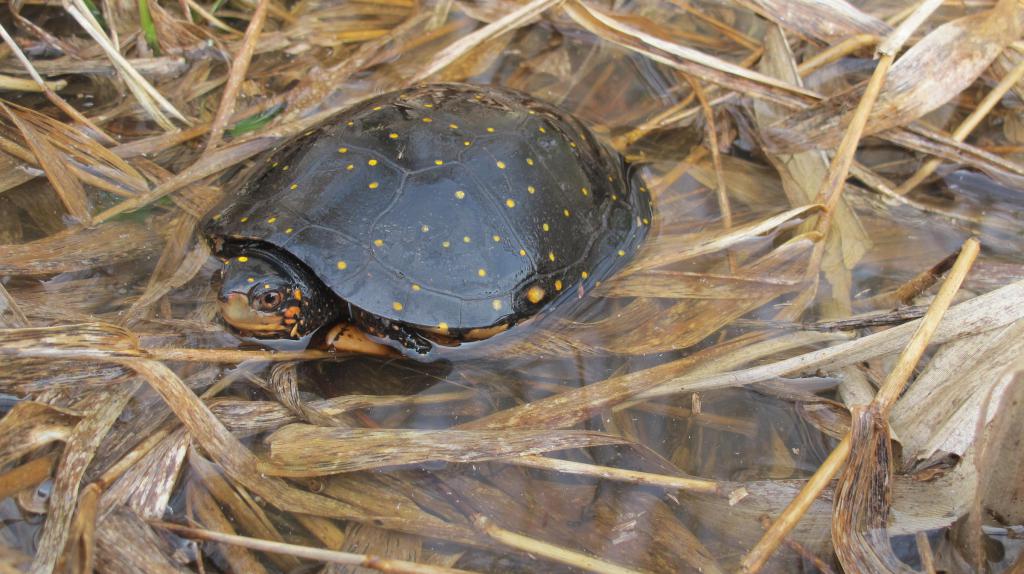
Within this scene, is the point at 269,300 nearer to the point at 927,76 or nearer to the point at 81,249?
the point at 81,249

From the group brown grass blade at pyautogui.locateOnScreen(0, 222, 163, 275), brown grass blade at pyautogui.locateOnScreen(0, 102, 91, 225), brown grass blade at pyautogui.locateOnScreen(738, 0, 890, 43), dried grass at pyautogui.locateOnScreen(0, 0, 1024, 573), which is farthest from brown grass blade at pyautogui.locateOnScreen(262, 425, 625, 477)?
brown grass blade at pyautogui.locateOnScreen(738, 0, 890, 43)

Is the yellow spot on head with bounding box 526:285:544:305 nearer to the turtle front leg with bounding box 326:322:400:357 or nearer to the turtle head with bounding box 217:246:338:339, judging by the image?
the turtle front leg with bounding box 326:322:400:357

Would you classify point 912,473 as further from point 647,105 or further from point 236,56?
point 236,56

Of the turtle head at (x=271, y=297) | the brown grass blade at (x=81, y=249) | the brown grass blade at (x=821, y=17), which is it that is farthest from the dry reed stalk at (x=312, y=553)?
the brown grass blade at (x=821, y=17)

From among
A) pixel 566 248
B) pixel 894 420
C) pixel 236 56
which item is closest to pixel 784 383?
pixel 894 420

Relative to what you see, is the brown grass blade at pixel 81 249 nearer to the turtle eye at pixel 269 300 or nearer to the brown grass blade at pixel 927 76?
the turtle eye at pixel 269 300
